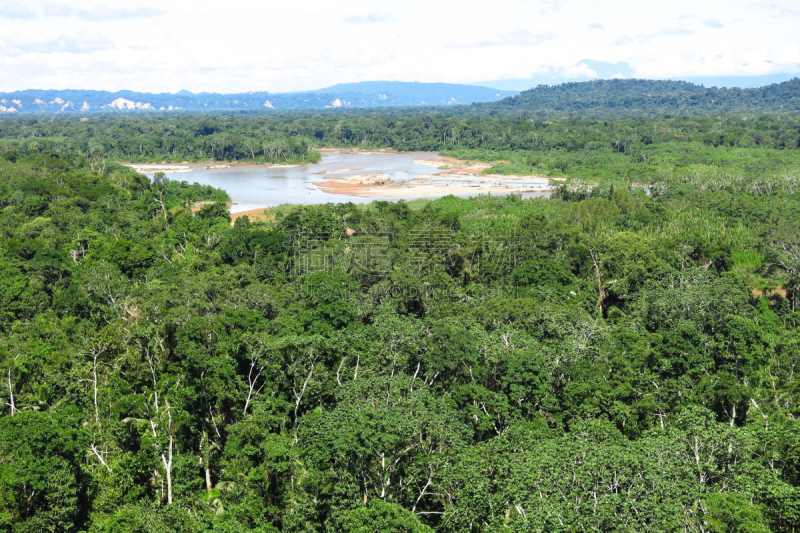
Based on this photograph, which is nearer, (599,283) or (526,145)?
(599,283)

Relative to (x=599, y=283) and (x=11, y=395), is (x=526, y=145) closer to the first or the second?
(x=599, y=283)

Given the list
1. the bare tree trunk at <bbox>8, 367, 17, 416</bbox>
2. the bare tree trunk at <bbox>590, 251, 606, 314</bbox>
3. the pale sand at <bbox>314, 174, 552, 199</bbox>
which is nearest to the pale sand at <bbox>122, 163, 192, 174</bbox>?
the pale sand at <bbox>314, 174, 552, 199</bbox>

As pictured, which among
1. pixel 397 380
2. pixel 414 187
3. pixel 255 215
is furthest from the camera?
pixel 414 187

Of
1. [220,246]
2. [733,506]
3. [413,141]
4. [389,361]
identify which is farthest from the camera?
[413,141]

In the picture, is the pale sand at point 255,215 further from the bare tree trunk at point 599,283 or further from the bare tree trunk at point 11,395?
the bare tree trunk at point 11,395

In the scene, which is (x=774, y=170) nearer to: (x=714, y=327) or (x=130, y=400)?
(x=714, y=327)

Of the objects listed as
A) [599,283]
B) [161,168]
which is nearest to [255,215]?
[599,283]

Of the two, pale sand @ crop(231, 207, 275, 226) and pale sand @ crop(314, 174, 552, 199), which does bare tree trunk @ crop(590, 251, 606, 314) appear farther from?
pale sand @ crop(314, 174, 552, 199)

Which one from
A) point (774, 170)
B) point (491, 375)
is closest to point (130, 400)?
point (491, 375)

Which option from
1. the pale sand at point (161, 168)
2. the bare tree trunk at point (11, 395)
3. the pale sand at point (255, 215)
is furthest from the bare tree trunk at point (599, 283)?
the pale sand at point (161, 168)
